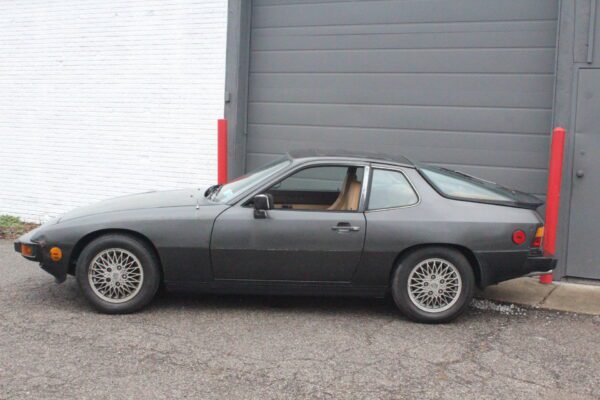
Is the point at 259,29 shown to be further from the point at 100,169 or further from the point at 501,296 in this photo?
the point at 501,296

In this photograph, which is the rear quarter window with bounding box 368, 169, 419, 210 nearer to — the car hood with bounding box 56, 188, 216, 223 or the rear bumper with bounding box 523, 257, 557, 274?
the rear bumper with bounding box 523, 257, 557, 274

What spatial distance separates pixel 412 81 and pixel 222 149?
234cm

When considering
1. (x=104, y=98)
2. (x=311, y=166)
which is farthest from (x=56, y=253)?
(x=104, y=98)

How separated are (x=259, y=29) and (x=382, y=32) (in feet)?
5.19

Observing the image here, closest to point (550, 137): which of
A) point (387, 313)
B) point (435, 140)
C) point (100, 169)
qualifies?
point (435, 140)

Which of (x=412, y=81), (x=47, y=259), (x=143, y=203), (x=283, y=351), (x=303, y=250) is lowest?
(x=283, y=351)

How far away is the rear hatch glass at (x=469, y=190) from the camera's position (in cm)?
552

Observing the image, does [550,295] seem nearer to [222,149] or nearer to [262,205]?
[262,205]

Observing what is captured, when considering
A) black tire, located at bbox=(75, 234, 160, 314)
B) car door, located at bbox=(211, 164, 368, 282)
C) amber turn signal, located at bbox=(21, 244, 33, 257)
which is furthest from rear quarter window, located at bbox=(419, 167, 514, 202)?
amber turn signal, located at bbox=(21, 244, 33, 257)

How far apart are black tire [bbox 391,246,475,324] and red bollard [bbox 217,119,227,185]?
3265 millimetres

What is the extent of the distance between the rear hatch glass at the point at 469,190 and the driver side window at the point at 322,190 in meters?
0.60

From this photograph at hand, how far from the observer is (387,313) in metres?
5.68

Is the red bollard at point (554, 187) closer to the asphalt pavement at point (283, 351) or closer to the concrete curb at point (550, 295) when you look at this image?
the concrete curb at point (550, 295)

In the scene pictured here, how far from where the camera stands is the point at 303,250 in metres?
5.33
